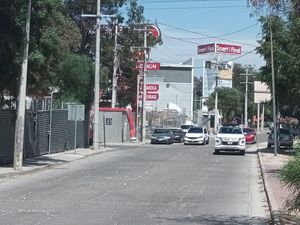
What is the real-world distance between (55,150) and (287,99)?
1742 cm

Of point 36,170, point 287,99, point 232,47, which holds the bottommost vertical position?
point 36,170

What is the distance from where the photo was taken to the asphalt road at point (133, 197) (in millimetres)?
12516

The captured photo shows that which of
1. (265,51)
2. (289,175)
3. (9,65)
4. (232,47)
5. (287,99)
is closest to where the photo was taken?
(289,175)

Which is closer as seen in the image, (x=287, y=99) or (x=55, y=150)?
(x=55, y=150)

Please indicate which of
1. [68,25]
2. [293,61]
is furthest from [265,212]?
[293,61]

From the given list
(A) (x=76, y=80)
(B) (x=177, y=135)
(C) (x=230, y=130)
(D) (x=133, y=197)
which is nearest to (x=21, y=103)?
(D) (x=133, y=197)

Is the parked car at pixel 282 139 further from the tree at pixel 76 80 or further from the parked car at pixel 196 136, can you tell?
the tree at pixel 76 80

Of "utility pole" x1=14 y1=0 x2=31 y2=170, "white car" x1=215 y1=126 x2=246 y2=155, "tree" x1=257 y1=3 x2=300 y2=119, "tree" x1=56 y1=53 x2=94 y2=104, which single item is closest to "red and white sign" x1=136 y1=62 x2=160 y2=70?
"tree" x1=56 y1=53 x2=94 y2=104

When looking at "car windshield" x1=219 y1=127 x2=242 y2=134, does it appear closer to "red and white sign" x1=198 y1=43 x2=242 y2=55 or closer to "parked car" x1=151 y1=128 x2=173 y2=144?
"parked car" x1=151 y1=128 x2=173 y2=144

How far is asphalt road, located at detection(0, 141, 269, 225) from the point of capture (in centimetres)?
1252

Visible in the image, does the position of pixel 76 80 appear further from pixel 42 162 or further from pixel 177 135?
pixel 177 135

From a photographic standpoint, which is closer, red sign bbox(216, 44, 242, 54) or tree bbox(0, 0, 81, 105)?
tree bbox(0, 0, 81, 105)

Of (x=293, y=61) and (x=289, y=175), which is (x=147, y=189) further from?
(x=293, y=61)

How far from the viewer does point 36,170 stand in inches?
990
